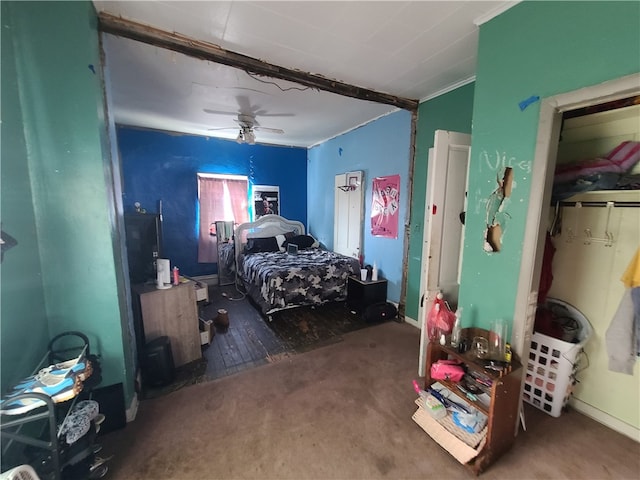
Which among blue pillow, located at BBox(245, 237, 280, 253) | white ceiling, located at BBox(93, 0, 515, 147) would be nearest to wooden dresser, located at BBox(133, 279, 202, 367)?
white ceiling, located at BBox(93, 0, 515, 147)

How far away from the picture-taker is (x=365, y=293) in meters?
3.39

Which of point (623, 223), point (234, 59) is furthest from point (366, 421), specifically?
point (234, 59)

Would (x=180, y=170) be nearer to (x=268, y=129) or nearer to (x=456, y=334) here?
(x=268, y=129)

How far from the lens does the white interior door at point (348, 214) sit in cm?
405

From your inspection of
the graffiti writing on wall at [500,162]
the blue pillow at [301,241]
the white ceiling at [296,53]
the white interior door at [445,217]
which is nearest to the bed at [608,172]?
the graffiti writing on wall at [500,162]

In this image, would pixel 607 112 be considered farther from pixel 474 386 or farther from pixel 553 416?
pixel 553 416

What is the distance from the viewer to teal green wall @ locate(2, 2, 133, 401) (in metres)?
1.34

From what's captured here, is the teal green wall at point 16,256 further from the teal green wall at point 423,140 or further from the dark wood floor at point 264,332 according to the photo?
the teal green wall at point 423,140

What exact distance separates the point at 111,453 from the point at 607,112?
3600 millimetres

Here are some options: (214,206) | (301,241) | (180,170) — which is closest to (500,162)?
(301,241)

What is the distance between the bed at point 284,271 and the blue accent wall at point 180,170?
961mm

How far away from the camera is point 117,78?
99.5 inches

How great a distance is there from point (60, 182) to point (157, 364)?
4.75 ft

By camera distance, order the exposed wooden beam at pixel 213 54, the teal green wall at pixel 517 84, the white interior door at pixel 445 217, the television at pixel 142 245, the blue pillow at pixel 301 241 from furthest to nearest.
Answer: the blue pillow at pixel 301 241 < the television at pixel 142 245 < the white interior door at pixel 445 217 < the exposed wooden beam at pixel 213 54 < the teal green wall at pixel 517 84
